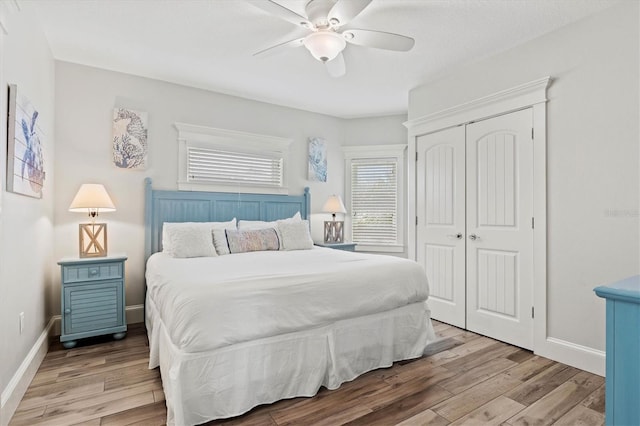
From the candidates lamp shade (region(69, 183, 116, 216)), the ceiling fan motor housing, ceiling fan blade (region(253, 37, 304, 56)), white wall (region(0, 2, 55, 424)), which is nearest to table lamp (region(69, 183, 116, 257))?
lamp shade (region(69, 183, 116, 216))

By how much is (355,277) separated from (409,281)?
0.52 m

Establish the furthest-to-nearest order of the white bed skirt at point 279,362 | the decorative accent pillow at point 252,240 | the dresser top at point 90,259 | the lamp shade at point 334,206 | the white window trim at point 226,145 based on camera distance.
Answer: the lamp shade at point 334,206 < the white window trim at point 226,145 < the decorative accent pillow at point 252,240 < the dresser top at point 90,259 < the white bed skirt at point 279,362

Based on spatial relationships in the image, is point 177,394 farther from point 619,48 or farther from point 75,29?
point 619,48

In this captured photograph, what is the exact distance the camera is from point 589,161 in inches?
100

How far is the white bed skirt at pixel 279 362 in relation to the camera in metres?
1.79

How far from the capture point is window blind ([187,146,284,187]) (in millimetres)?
4004

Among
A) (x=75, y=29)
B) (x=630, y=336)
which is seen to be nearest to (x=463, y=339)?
(x=630, y=336)

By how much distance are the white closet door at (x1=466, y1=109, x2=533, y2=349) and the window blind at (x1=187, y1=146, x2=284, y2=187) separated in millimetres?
2433

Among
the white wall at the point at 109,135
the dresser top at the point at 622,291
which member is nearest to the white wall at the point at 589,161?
the dresser top at the point at 622,291

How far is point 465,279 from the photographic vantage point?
11.5 feet

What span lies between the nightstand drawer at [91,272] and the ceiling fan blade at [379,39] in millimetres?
2821

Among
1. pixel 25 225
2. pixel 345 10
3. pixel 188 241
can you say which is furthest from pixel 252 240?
pixel 345 10

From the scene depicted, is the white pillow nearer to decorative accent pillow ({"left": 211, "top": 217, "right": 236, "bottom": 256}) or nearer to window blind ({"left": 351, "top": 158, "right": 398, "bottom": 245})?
decorative accent pillow ({"left": 211, "top": 217, "right": 236, "bottom": 256})

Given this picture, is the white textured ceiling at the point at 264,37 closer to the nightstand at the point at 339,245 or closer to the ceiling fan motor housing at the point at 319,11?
the ceiling fan motor housing at the point at 319,11
